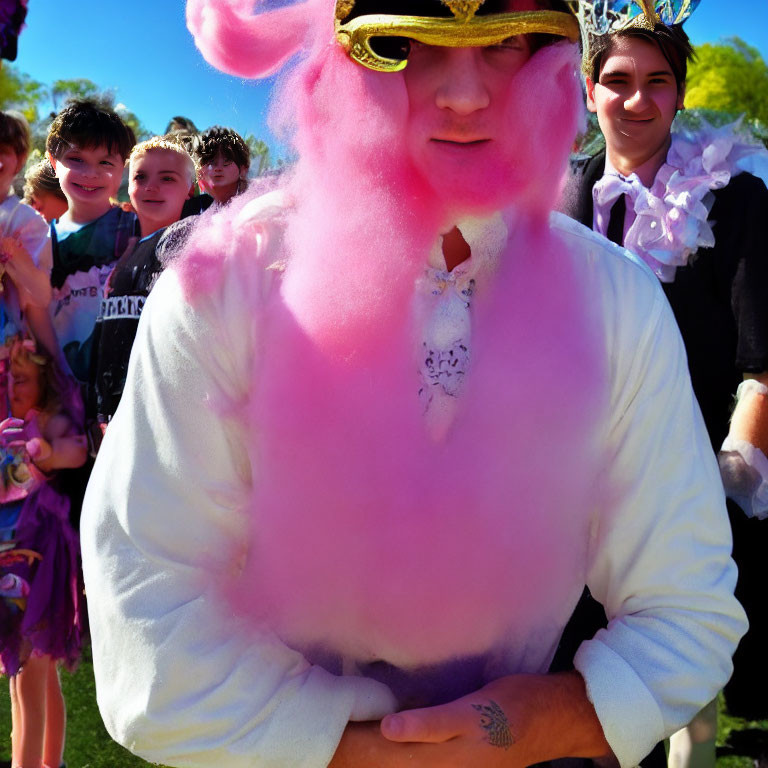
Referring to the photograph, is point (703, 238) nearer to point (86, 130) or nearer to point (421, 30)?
point (421, 30)

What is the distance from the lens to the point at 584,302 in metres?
1.15

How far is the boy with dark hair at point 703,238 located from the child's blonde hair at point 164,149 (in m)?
1.54

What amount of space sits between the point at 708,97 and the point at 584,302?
18.4 m

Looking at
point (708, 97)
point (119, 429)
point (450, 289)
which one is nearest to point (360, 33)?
point (450, 289)

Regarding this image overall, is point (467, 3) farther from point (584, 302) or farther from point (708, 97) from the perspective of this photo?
point (708, 97)

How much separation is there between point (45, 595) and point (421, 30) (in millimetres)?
2152

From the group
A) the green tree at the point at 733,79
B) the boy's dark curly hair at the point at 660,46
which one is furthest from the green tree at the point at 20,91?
the boy's dark curly hair at the point at 660,46

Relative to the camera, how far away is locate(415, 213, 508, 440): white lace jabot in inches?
43.3

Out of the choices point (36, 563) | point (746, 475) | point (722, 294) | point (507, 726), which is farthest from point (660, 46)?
point (36, 563)

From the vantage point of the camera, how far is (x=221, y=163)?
Answer: 3.46 meters

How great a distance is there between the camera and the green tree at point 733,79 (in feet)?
58.3

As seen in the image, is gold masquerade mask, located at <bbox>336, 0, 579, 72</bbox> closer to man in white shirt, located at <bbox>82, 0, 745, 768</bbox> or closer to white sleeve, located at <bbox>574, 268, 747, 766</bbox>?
man in white shirt, located at <bbox>82, 0, 745, 768</bbox>

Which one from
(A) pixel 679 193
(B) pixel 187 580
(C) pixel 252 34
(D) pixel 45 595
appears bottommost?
(D) pixel 45 595

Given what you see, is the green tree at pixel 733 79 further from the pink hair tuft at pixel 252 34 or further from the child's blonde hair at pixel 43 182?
the pink hair tuft at pixel 252 34
